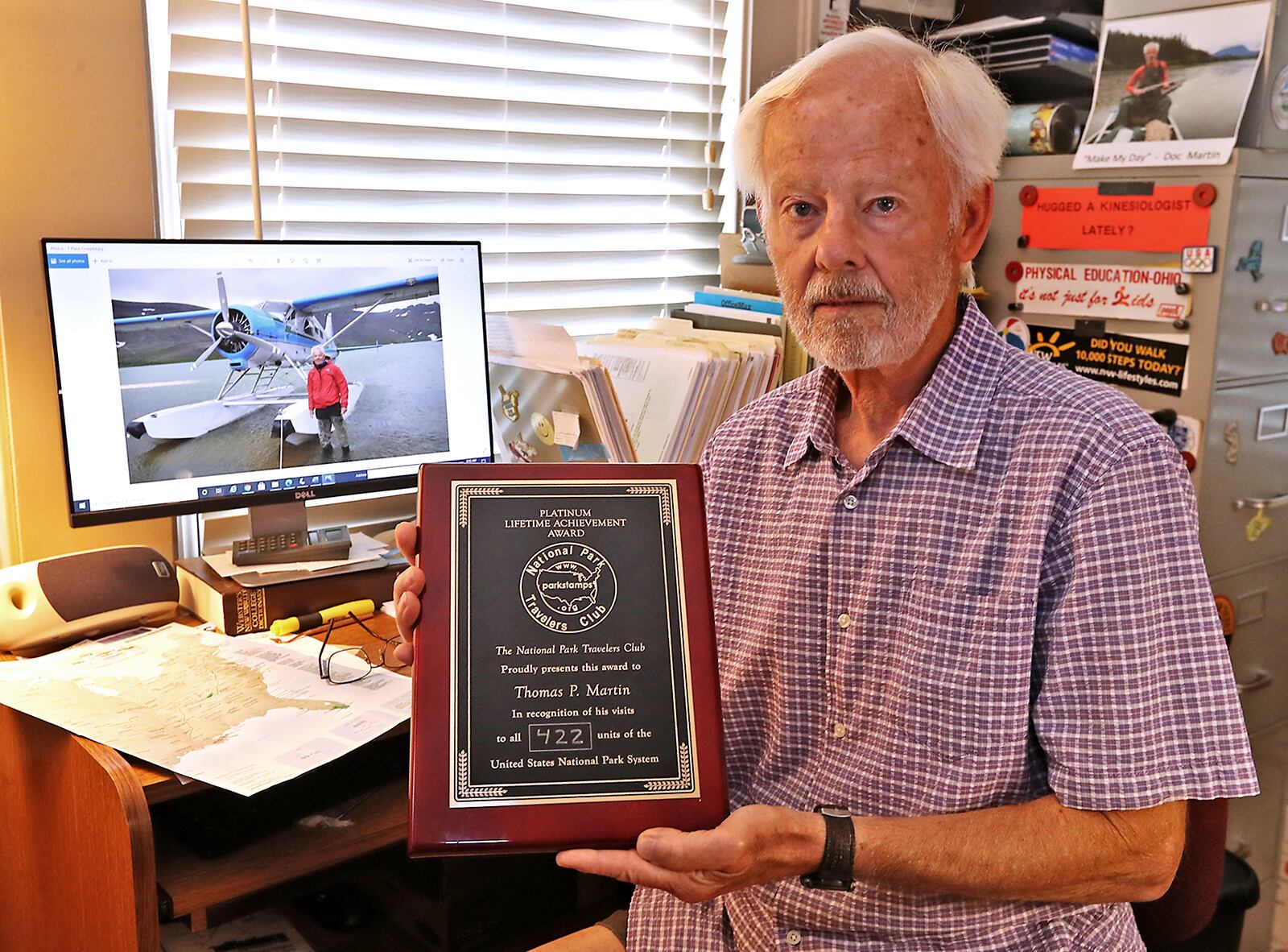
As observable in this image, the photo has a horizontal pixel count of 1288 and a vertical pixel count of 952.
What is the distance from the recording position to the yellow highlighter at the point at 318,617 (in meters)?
1.57

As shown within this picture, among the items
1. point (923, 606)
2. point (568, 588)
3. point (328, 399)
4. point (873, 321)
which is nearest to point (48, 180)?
point (328, 399)

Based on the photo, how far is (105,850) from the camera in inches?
46.2

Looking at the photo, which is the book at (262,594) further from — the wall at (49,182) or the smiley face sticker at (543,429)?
the smiley face sticker at (543,429)

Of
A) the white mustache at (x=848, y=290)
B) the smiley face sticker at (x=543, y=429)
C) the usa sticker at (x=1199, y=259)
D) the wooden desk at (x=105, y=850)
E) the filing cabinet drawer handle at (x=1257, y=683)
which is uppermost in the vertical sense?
the usa sticker at (x=1199, y=259)

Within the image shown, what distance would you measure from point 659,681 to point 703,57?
173 centimetres

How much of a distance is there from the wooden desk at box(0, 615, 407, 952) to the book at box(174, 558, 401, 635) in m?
0.30

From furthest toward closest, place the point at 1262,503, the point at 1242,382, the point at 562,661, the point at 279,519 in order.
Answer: the point at 1262,503, the point at 1242,382, the point at 279,519, the point at 562,661

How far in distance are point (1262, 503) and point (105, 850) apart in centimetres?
198

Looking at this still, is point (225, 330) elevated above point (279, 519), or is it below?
above

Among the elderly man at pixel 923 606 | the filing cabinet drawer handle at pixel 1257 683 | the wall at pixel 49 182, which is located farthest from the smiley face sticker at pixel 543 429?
the filing cabinet drawer handle at pixel 1257 683

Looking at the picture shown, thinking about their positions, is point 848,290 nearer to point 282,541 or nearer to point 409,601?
point 409,601

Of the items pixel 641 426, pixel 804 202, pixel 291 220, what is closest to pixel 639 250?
pixel 641 426

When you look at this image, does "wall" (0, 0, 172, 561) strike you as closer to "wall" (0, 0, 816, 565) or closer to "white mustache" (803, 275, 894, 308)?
"wall" (0, 0, 816, 565)

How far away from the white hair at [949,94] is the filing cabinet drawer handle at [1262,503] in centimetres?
115
